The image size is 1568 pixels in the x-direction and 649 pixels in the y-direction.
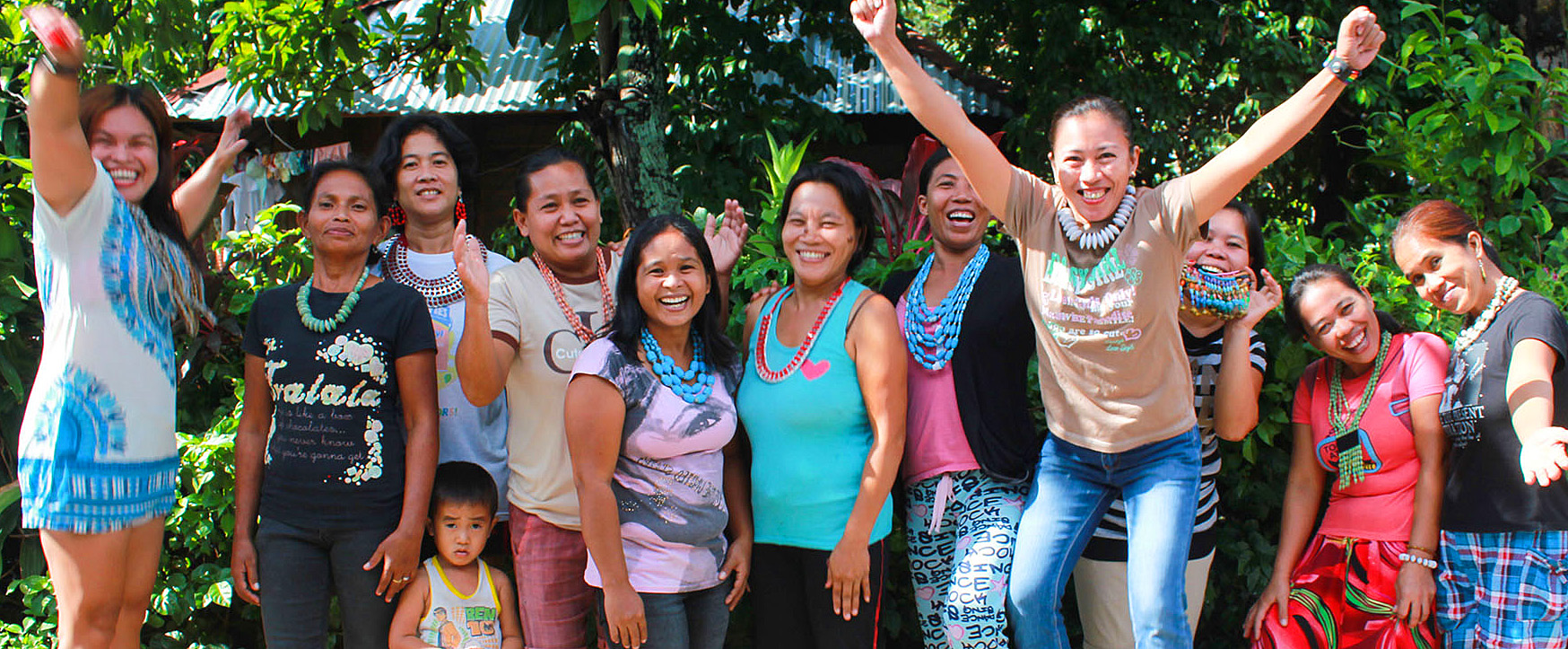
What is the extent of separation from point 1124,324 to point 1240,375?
47 centimetres

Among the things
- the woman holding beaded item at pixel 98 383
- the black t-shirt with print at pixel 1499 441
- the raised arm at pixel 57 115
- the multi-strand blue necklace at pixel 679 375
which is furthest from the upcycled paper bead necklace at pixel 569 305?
the black t-shirt with print at pixel 1499 441

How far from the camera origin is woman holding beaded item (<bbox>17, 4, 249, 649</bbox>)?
A: 2.48m

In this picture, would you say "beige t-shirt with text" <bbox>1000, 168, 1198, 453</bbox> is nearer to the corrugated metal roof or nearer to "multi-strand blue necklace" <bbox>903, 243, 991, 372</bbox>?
"multi-strand blue necklace" <bbox>903, 243, 991, 372</bbox>

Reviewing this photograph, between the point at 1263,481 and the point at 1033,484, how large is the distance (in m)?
1.07

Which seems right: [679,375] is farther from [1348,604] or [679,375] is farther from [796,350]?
[1348,604]

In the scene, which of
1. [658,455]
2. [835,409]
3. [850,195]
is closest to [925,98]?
[850,195]

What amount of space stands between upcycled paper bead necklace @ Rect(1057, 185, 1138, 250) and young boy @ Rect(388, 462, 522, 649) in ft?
5.75

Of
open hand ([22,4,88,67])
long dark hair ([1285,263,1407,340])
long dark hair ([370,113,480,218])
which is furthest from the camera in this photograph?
long dark hair ([370,113,480,218])

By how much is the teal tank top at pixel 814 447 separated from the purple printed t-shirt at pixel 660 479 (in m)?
0.13

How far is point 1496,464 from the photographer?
2889 mm

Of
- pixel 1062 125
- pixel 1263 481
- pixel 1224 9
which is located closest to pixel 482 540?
pixel 1062 125

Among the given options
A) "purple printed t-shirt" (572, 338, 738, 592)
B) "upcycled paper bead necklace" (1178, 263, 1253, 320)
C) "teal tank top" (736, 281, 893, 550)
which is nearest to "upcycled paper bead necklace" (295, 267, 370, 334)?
"purple printed t-shirt" (572, 338, 738, 592)

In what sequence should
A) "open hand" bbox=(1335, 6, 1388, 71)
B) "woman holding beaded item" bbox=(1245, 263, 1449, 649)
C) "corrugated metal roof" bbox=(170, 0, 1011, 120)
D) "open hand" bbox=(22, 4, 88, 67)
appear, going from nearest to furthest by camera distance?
"open hand" bbox=(22, 4, 88, 67), "open hand" bbox=(1335, 6, 1388, 71), "woman holding beaded item" bbox=(1245, 263, 1449, 649), "corrugated metal roof" bbox=(170, 0, 1011, 120)

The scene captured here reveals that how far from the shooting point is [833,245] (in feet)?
9.25
